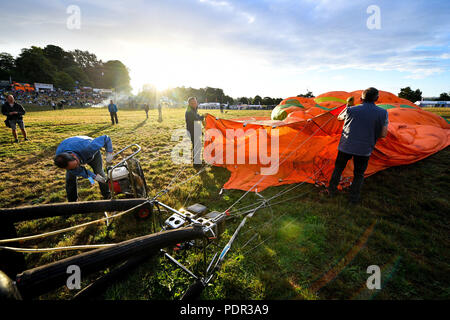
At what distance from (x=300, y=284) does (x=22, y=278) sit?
2.74m

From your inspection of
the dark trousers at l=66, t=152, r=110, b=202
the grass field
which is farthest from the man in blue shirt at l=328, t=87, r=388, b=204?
the dark trousers at l=66, t=152, r=110, b=202

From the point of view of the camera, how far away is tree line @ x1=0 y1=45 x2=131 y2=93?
72688 millimetres

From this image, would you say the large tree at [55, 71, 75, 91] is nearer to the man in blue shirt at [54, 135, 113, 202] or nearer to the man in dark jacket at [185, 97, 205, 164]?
the man in dark jacket at [185, 97, 205, 164]

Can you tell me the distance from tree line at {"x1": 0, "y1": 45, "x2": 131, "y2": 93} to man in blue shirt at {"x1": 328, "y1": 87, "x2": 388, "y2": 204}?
104823 millimetres

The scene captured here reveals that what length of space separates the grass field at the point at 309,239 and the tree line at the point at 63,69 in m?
100

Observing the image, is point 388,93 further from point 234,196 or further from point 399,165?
point 234,196

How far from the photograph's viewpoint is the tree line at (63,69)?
72688 millimetres

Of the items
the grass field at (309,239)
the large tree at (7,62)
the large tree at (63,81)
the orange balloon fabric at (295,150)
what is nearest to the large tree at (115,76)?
the large tree at (63,81)

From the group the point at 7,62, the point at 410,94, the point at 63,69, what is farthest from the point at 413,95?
the point at 7,62

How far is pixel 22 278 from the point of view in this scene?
117cm

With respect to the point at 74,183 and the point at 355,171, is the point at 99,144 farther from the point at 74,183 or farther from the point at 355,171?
the point at 355,171

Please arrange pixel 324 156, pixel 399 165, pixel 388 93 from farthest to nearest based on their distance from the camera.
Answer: pixel 388 93
pixel 399 165
pixel 324 156

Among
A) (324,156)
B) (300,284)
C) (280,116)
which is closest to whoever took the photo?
(300,284)
